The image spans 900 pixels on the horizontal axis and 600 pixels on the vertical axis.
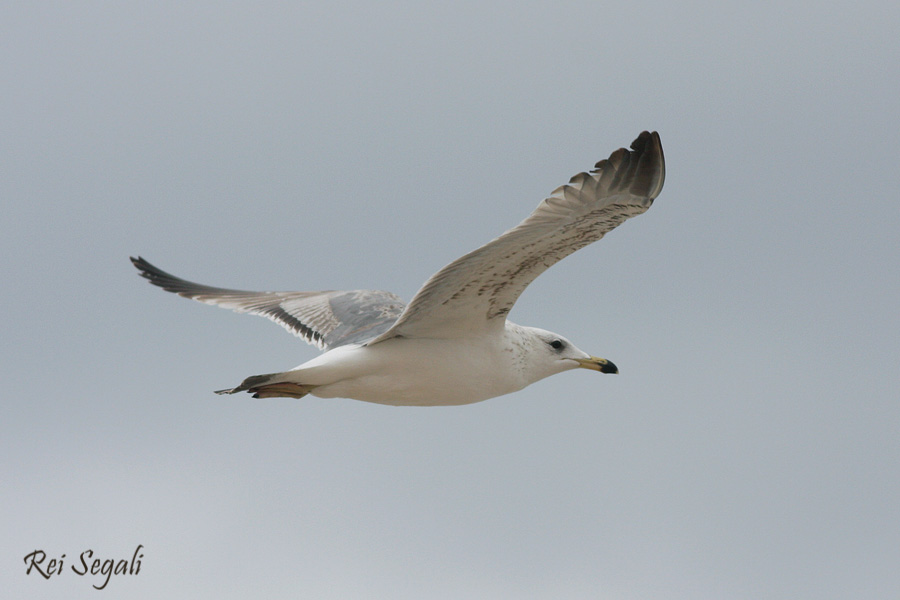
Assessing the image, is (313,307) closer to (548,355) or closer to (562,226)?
(548,355)

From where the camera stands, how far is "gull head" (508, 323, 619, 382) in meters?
10.2

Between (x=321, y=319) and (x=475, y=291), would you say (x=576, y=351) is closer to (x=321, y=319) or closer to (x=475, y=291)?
(x=475, y=291)

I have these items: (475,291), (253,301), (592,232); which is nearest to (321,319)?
(253,301)

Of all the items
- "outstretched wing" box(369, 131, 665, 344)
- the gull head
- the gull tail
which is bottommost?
the gull tail

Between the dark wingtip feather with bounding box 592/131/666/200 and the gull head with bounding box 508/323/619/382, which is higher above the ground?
the dark wingtip feather with bounding box 592/131/666/200

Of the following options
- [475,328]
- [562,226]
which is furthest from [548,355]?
[562,226]

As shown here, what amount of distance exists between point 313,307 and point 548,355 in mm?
3115

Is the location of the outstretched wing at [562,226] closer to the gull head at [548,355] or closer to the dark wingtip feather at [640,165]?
the dark wingtip feather at [640,165]

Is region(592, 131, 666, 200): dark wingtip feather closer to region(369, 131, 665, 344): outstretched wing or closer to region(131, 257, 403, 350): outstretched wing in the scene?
region(369, 131, 665, 344): outstretched wing

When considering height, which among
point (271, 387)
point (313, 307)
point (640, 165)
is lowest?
point (271, 387)

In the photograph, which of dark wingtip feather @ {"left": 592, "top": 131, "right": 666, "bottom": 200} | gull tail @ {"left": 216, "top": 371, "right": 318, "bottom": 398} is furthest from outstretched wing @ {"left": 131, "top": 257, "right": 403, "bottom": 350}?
dark wingtip feather @ {"left": 592, "top": 131, "right": 666, "bottom": 200}

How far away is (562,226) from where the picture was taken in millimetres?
8211

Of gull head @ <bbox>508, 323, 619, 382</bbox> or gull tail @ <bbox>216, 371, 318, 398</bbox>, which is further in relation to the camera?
gull head @ <bbox>508, 323, 619, 382</bbox>

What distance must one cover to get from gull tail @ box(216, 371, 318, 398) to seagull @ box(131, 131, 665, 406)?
0.01 meters
